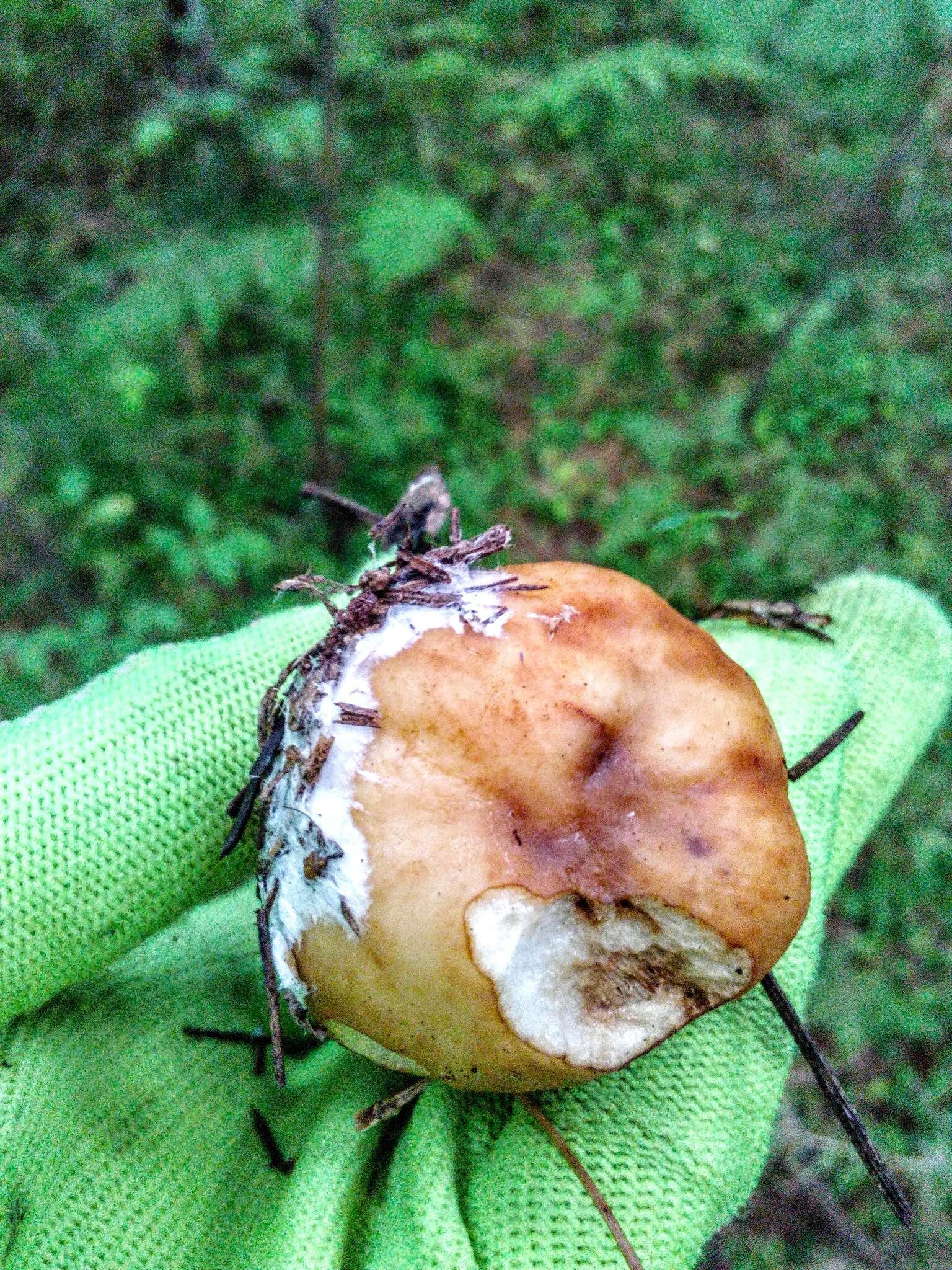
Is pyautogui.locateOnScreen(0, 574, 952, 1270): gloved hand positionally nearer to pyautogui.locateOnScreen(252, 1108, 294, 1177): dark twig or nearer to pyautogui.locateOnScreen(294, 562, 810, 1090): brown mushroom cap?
pyautogui.locateOnScreen(252, 1108, 294, 1177): dark twig

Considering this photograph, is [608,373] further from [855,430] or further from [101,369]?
[101,369]

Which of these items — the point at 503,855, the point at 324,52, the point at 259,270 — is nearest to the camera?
the point at 503,855

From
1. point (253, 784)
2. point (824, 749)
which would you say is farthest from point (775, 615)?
point (253, 784)

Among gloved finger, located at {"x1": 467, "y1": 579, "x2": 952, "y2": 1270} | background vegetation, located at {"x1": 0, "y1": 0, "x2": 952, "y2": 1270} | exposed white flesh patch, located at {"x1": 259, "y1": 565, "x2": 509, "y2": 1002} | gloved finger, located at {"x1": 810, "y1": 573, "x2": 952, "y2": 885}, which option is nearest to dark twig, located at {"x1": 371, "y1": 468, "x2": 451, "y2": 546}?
exposed white flesh patch, located at {"x1": 259, "y1": 565, "x2": 509, "y2": 1002}

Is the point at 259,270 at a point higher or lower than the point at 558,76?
lower

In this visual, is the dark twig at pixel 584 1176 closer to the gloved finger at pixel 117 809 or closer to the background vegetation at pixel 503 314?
the gloved finger at pixel 117 809

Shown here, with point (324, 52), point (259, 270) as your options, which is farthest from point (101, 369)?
point (324, 52)
